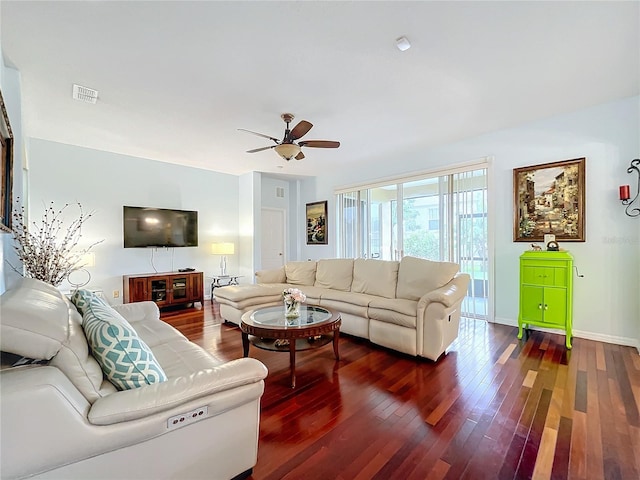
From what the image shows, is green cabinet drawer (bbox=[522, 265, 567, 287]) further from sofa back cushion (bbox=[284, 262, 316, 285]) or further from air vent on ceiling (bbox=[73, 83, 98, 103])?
air vent on ceiling (bbox=[73, 83, 98, 103])

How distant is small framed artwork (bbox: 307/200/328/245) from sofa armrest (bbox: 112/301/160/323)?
406 cm

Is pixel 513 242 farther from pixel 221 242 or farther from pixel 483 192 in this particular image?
pixel 221 242

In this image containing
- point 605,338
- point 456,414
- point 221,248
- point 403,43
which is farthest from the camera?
point 221,248

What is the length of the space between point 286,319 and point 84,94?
2953 mm

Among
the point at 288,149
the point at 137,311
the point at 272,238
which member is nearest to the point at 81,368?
the point at 137,311

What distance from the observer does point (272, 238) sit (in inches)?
273

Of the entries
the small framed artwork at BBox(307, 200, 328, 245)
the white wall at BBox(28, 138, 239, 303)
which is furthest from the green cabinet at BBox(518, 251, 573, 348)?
the white wall at BBox(28, 138, 239, 303)

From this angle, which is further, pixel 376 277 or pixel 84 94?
pixel 376 277

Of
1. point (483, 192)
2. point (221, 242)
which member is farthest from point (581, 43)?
point (221, 242)

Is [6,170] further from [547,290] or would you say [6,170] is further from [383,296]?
[547,290]

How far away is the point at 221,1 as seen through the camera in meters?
1.81

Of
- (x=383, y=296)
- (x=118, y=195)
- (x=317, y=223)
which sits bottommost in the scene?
(x=383, y=296)

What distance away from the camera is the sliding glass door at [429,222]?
4211 mm

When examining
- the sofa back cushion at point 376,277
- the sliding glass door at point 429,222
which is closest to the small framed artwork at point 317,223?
the sliding glass door at point 429,222
